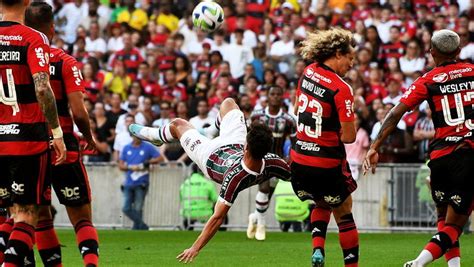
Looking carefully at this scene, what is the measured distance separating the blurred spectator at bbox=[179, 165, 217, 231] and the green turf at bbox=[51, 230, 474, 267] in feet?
3.79

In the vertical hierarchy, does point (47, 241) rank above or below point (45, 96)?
below

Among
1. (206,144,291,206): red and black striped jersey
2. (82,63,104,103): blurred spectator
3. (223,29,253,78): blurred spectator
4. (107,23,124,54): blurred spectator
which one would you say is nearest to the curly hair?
(206,144,291,206): red and black striped jersey

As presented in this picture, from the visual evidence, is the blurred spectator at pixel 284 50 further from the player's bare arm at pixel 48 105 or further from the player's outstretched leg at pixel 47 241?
the player's bare arm at pixel 48 105

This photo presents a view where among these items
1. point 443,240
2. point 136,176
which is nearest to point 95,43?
point 136,176

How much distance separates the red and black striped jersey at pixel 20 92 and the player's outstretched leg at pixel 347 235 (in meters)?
3.44

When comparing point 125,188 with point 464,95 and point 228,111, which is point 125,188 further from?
point 464,95

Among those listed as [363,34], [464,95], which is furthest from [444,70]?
[363,34]

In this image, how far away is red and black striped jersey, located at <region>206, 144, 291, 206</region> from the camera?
40.5ft

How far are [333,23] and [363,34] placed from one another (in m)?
1.21

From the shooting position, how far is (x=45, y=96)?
985cm

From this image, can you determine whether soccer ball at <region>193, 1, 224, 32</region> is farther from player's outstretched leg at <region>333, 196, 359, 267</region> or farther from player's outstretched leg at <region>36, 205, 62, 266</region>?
player's outstretched leg at <region>36, 205, 62, 266</region>

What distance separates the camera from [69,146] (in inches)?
434

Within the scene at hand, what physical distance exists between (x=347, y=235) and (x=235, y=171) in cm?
146

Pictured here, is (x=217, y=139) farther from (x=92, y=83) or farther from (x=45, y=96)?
(x=92, y=83)
